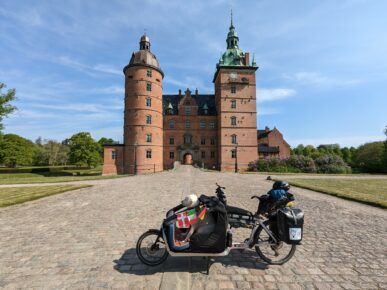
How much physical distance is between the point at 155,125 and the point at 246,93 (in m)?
17.6

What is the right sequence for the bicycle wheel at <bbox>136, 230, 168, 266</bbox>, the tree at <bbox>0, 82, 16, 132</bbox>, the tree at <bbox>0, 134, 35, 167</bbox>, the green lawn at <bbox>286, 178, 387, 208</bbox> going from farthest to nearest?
the tree at <bbox>0, 134, 35, 167</bbox> < the tree at <bbox>0, 82, 16, 132</bbox> < the green lawn at <bbox>286, 178, 387, 208</bbox> < the bicycle wheel at <bbox>136, 230, 168, 266</bbox>

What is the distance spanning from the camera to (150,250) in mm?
3670

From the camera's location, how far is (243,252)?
4.16 meters

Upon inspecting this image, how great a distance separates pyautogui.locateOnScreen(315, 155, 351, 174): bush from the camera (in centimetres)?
2988

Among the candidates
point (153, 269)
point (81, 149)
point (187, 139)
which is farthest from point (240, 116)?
point (153, 269)

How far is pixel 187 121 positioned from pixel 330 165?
25.2m

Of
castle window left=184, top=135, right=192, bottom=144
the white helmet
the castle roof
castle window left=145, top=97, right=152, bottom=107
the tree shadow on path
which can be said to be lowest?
the tree shadow on path

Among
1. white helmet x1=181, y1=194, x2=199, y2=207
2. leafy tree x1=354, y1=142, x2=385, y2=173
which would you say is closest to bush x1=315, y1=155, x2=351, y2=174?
leafy tree x1=354, y1=142, x2=385, y2=173

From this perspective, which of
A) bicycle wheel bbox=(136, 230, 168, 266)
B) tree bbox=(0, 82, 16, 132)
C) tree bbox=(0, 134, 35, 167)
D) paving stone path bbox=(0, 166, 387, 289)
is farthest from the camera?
tree bbox=(0, 134, 35, 167)

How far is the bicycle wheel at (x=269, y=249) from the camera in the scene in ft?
12.1

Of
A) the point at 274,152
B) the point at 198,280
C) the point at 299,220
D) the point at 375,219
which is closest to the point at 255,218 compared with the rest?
the point at 299,220

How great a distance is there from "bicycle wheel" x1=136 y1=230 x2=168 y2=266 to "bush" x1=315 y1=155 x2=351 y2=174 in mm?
33297

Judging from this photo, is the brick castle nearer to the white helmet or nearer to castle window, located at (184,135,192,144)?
castle window, located at (184,135,192,144)

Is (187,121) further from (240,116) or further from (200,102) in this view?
(240,116)
